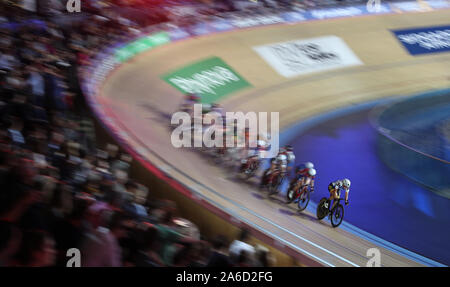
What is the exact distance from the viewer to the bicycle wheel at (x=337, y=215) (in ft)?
28.2

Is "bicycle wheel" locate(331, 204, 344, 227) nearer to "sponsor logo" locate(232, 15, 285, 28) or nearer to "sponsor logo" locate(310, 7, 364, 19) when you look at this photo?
"sponsor logo" locate(232, 15, 285, 28)

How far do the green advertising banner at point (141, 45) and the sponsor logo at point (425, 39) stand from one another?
8159 millimetres

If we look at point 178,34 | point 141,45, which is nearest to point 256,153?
point 141,45

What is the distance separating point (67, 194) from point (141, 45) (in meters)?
9.10

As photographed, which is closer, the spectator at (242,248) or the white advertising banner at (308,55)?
the spectator at (242,248)

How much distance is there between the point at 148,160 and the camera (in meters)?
Answer: 8.09

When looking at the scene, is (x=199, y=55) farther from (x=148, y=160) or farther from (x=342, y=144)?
(x=148, y=160)

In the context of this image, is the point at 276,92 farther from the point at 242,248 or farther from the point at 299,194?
the point at 242,248

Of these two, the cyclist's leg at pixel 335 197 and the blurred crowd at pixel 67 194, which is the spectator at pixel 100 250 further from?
the cyclist's leg at pixel 335 197

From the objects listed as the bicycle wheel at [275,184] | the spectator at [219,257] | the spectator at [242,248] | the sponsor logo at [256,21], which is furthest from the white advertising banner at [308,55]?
the spectator at [219,257]

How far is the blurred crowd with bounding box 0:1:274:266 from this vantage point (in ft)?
14.4

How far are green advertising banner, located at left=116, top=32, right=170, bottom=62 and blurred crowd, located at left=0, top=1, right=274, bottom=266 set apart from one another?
277 cm

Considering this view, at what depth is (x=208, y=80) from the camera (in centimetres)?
1372
